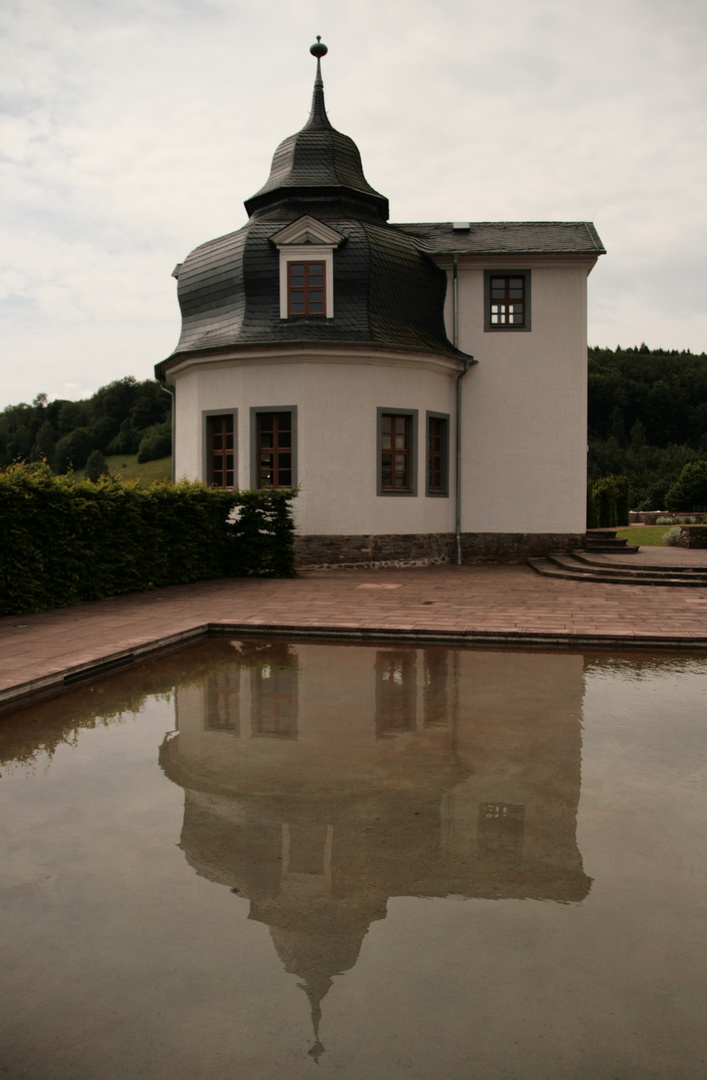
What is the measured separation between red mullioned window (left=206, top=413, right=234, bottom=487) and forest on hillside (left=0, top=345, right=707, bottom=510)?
107 feet

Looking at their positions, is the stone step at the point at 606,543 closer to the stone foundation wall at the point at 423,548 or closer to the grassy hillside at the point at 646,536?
the stone foundation wall at the point at 423,548

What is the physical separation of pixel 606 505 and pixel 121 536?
20405mm

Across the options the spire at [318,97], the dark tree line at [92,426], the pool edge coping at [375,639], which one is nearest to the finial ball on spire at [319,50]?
the spire at [318,97]

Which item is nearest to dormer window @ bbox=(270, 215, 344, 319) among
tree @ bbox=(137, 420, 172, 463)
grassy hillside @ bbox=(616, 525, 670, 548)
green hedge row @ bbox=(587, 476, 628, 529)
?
grassy hillside @ bbox=(616, 525, 670, 548)

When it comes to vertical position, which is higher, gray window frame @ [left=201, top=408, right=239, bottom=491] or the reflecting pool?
gray window frame @ [left=201, top=408, right=239, bottom=491]

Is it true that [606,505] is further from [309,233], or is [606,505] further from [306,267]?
[309,233]

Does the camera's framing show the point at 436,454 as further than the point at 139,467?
No

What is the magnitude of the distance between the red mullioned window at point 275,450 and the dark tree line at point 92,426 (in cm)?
3688

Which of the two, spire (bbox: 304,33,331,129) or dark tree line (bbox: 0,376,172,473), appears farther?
dark tree line (bbox: 0,376,172,473)

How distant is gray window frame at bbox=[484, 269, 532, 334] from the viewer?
62.7ft

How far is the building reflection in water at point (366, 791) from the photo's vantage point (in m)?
3.16

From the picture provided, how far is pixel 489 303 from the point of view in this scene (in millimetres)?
19250

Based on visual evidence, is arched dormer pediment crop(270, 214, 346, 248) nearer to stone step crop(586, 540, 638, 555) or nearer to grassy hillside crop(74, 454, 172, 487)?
stone step crop(586, 540, 638, 555)

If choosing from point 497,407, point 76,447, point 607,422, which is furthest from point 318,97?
point 607,422
